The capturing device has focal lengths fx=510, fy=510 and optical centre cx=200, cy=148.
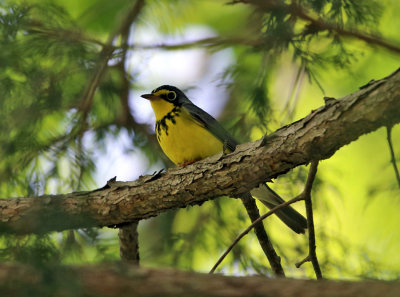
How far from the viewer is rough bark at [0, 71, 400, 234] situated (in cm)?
255

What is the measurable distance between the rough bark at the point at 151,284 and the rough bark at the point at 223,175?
529 millimetres

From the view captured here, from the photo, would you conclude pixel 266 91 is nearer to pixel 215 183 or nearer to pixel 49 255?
pixel 215 183

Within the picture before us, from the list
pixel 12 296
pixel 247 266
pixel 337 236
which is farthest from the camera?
pixel 337 236

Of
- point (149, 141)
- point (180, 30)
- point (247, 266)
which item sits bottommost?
point (247, 266)

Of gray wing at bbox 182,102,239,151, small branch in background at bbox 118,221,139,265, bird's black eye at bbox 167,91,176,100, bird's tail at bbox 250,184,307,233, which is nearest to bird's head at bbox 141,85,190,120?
bird's black eye at bbox 167,91,176,100

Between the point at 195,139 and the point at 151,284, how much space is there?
8.57ft

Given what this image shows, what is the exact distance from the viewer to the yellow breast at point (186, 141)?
447 cm

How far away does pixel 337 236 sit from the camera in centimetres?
486

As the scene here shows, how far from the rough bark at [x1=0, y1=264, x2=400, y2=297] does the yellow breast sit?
2448mm

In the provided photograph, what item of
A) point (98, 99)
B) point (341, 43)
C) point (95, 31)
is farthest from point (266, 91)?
point (95, 31)

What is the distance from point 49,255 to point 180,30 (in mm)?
2836

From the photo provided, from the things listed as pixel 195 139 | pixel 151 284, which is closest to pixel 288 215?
pixel 195 139

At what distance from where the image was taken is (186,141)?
14.7 ft

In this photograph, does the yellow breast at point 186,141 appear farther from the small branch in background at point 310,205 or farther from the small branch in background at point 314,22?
the small branch in background at point 310,205
